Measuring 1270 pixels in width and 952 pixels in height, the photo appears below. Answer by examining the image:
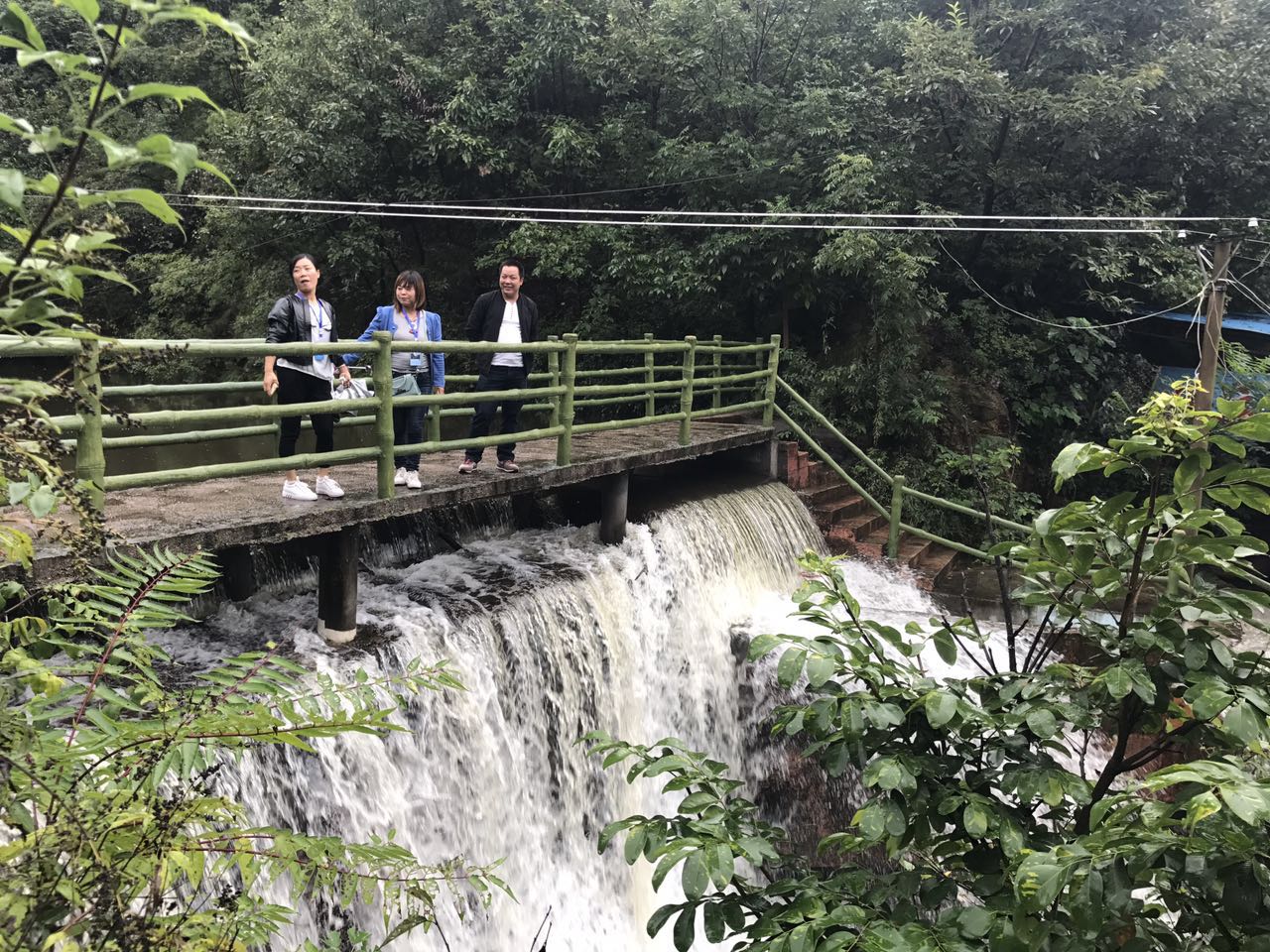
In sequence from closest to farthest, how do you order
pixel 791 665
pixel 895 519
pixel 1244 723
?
1. pixel 1244 723
2. pixel 791 665
3. pixel 895 519

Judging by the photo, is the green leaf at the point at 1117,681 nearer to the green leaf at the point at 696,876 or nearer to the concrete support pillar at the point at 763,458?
the green leaf at the point at 696,876

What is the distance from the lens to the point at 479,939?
182 inches

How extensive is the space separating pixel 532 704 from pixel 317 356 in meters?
2.55

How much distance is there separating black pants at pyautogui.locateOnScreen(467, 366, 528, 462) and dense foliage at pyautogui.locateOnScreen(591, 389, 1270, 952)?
4076 mm

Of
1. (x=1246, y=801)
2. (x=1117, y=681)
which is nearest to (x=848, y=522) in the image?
(x=1117, y=681)

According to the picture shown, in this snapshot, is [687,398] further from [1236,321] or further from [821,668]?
[1236,321]

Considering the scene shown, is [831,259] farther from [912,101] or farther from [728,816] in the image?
[728,816]

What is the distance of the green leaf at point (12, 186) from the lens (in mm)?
788

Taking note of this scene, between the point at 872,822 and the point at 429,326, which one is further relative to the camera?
the point at 429,326

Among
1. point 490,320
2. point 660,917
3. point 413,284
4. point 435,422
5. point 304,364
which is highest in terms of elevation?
point 413,284

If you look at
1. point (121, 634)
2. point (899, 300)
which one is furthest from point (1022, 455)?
point (121, 634)

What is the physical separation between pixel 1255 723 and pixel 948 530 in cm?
998

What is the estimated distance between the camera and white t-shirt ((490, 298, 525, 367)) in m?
5.76

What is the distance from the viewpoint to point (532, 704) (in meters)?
5.31
